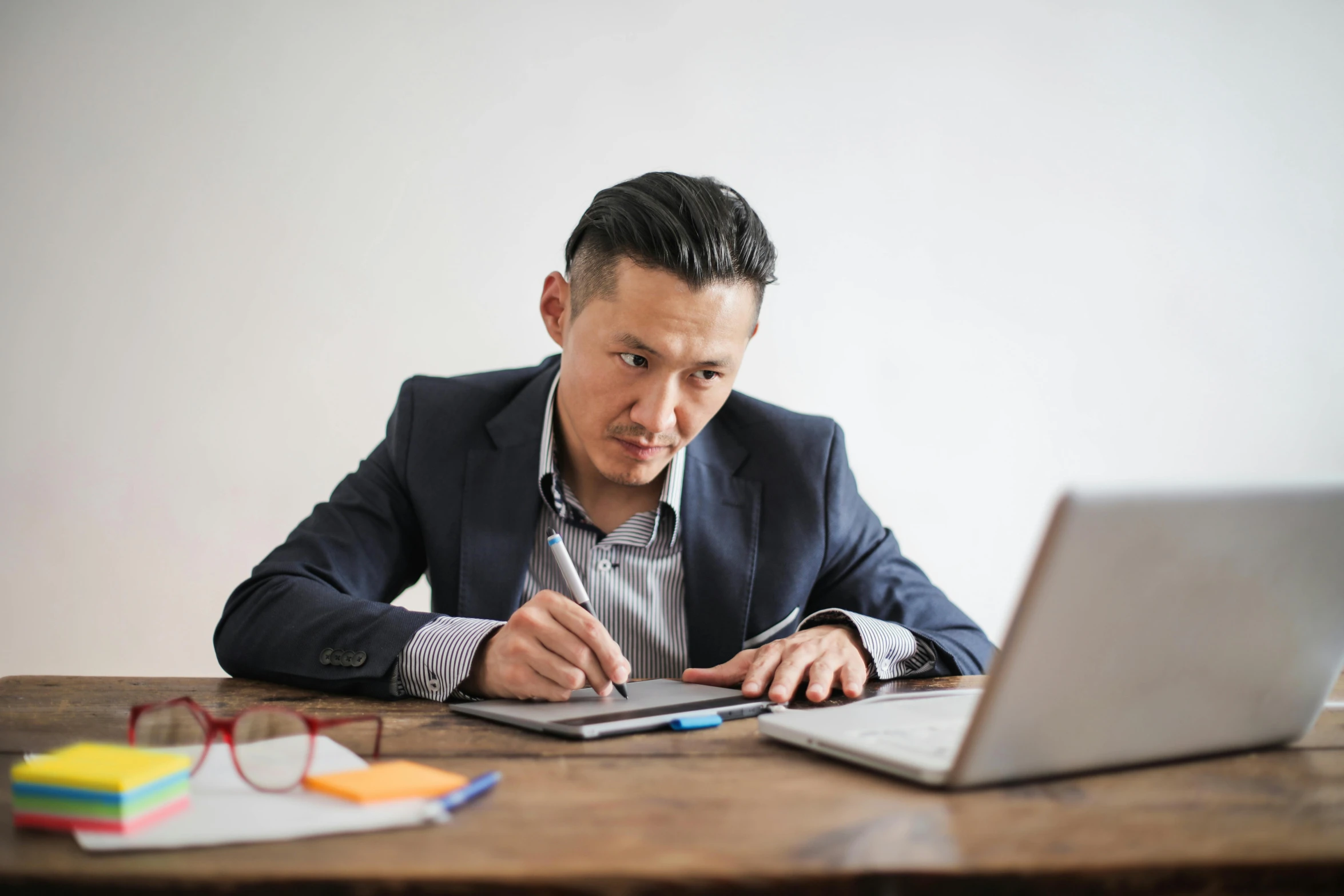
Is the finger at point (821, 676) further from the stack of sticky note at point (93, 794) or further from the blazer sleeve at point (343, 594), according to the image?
the stack of sticky note at point (93, 794)

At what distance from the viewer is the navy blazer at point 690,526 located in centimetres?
163

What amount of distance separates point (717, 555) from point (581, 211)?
171cm

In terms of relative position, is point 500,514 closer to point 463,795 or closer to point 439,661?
point 439,661

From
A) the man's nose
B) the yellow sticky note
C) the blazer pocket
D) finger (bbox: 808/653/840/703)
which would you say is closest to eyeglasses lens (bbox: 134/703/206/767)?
the yellow sticky note

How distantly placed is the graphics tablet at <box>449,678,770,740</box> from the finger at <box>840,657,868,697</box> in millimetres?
124

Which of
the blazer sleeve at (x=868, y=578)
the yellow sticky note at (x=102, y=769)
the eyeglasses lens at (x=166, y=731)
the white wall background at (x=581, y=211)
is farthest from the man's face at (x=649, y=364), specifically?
the white wall background at (x=581, y=211)

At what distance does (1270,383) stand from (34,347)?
3.89 meters

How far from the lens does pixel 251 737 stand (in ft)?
2.69

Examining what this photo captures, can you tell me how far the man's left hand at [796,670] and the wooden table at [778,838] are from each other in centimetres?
26

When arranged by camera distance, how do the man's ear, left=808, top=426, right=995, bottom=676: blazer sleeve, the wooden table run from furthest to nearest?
the man's ear
left=808, top=426, right=995, bottom=676: blazer sleeve
the wooden table

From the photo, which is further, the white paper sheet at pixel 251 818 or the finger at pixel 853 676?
the finger at pixel 853 676

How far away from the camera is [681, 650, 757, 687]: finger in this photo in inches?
50.4

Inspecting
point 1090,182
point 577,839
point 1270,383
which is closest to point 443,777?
point 577,839

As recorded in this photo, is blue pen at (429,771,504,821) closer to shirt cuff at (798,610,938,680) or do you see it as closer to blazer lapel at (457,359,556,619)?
shirt cuff at (798,610,938,680)
